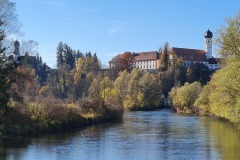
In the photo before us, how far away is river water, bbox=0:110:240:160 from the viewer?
97.7 feet

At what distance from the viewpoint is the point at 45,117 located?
46.5m

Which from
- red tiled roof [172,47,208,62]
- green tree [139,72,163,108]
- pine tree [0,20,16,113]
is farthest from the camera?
red tiled roof [172,47,208,62]

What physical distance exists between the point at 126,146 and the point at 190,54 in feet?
459

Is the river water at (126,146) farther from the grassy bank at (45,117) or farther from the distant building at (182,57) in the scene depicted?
the distant building at (182,57)

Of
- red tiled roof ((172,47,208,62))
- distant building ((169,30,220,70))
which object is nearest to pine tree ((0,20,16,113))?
distant building ((169,30,220,70))

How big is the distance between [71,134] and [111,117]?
68.8ft

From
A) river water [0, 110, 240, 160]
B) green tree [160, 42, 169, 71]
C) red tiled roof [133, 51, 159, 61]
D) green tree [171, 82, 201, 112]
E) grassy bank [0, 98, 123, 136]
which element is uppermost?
red tiled roof [133, 51, 159, 61]

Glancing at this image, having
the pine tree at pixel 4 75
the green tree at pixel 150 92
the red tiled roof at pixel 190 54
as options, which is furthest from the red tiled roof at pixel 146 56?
the pine tree at pixel 4 75

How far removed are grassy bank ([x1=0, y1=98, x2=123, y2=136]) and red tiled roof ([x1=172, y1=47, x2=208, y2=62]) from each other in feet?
364

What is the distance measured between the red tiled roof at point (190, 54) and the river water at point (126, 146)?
121 m

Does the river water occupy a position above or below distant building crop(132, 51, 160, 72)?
below

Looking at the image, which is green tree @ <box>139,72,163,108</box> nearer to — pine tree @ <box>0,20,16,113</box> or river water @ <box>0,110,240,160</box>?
river water @ <box>0,110,240,160</box>

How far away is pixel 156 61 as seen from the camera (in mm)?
162375

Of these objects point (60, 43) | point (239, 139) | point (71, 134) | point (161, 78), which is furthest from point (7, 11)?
point (60, 43)
